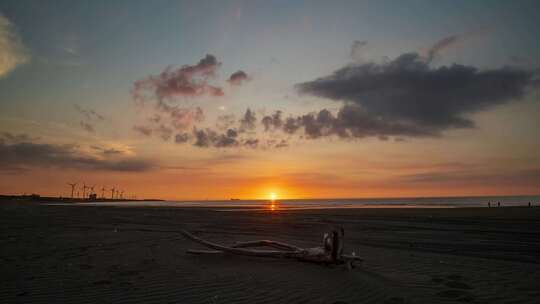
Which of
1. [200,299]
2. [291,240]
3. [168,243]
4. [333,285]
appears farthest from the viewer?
[291,240]

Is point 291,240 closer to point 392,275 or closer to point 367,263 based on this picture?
point 367,263

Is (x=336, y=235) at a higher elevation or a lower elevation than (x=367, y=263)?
higher

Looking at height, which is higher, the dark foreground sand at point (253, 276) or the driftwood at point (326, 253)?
the driftwood at point (326, 253)

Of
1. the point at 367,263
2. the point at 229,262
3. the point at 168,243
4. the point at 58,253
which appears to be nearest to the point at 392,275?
the point at 367,263

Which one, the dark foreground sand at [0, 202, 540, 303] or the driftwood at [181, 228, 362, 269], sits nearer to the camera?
the dark foreground sand at [0, 202, 540, 303]

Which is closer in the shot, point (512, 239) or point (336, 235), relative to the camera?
point (336, 235)

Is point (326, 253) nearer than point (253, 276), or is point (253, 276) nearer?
point (253, 276)

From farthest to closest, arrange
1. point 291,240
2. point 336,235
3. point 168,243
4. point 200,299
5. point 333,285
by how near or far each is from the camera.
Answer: point 291,240, point 168,243, point 336,235, point 333,285, point 200,299

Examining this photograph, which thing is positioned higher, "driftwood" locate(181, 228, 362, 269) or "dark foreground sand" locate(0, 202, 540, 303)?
"driftwood" locate(181, 228, 362, 269)

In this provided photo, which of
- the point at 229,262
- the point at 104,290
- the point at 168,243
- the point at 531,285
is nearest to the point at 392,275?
the point at 531,285

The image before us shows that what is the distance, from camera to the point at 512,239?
572 inches

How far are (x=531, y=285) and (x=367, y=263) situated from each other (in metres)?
3.53

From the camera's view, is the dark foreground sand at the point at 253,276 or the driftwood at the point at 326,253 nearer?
the dark foreground sand at the point at 253,276

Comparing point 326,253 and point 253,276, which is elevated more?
point 326,253
